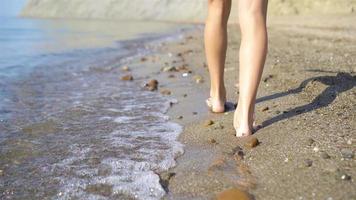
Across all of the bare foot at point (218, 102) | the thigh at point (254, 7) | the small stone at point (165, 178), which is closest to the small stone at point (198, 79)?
the bare foot at point (218, 102)

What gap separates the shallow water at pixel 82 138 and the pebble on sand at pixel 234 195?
25cm

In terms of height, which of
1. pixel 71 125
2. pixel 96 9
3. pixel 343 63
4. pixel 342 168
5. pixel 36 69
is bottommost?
pixel 96 9

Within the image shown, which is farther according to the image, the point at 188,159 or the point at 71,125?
the point at 71,125

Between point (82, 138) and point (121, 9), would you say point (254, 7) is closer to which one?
point (82, 138)

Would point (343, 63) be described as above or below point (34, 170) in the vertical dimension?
below

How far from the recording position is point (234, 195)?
5.73 feet

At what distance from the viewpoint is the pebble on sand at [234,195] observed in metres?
1.73

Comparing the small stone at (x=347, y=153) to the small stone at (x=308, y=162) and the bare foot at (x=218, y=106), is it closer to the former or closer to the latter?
the small stone at (x=308, y=162)

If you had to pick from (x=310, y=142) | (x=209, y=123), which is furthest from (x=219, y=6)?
(x=310, y=142)

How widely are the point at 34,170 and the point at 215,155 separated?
0.84 m

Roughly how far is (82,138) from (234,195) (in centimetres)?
122

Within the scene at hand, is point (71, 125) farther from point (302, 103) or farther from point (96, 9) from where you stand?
point (96, 9)

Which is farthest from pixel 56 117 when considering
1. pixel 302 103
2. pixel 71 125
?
pixel 302 103

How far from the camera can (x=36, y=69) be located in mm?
6051
